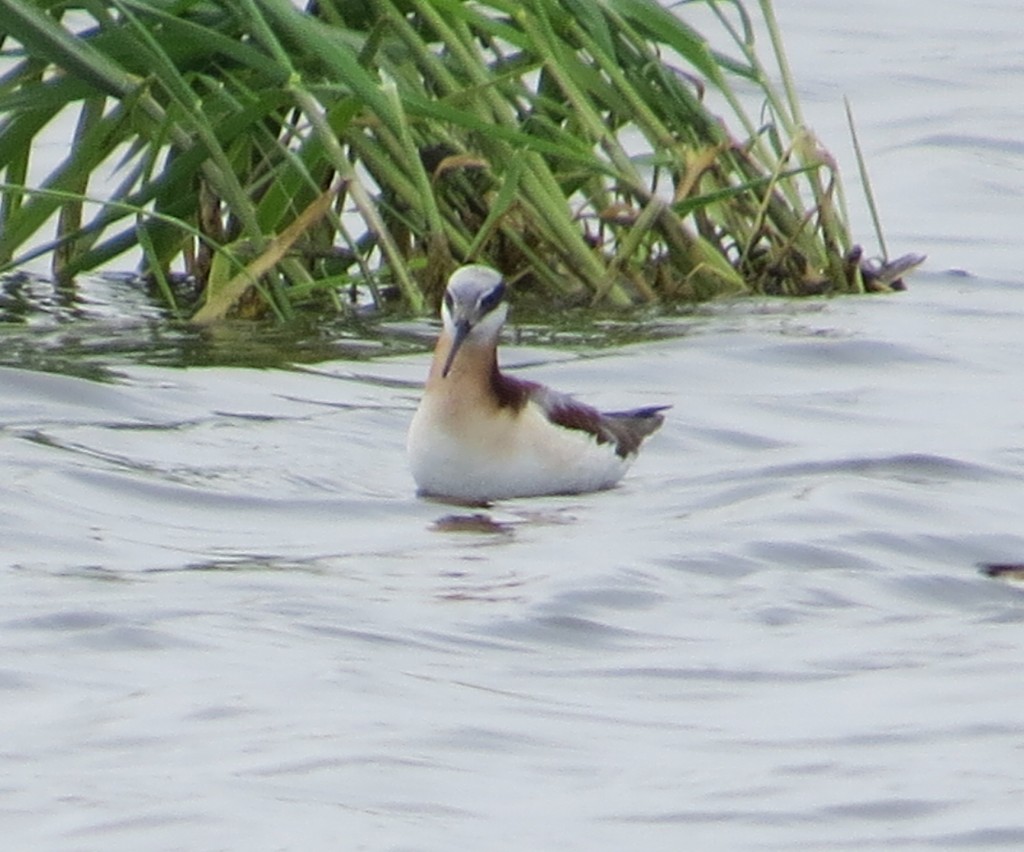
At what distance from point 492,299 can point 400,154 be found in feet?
5.43

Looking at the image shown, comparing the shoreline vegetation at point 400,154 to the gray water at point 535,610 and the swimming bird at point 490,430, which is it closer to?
the gray water at point 535,610

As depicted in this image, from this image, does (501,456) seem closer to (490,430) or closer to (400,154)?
(490,430)

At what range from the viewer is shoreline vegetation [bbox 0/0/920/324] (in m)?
10.3

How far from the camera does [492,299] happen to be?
9.34m

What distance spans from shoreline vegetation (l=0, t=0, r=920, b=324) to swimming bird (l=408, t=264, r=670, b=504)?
3.58ft

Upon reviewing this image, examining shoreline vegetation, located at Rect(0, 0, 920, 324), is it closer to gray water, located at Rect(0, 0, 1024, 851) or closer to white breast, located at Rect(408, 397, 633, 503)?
gray water, located at Rect(0, 0, 1024, 851)

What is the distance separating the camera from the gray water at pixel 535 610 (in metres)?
5.60

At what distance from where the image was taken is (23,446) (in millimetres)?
9109

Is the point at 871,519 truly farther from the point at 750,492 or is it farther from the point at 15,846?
the point at 15,846

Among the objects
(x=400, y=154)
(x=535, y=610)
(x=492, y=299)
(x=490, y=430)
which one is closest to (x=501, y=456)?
(x=490, y=430)

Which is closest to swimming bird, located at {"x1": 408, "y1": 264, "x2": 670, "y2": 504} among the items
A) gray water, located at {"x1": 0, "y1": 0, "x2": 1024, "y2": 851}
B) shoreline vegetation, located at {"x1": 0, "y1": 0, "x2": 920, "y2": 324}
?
gray water, located at {"x1": 0, "y1": 0, "x2": 1024, "y2": 851}

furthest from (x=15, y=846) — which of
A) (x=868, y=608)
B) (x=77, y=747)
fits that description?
(x=868, y=608)

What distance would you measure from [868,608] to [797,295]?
16.5ft

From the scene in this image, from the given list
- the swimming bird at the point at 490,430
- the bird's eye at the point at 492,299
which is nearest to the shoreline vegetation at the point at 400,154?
the bird's eye at the point at 492,299
